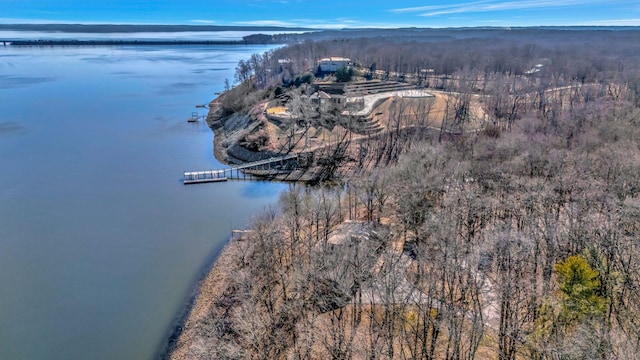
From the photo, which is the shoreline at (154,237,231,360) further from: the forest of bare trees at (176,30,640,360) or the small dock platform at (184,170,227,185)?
the small dock platform at (184,170,227,185)

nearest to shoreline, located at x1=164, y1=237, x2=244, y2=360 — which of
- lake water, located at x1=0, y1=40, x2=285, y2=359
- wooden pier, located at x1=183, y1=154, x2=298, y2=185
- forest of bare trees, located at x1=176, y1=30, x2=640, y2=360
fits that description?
lake water, located at x1=0, y1=40, x2=285, y2=359

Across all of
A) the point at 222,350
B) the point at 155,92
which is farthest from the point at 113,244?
the point at 155,92

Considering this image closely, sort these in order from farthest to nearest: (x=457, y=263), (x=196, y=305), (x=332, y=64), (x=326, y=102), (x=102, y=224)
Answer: (x=332, y=64)
(x=326, y=102)
(x=102, y=224)
(x=196, y=305)
(x=457, y=263)

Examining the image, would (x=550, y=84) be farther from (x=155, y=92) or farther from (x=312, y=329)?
(x=155, y=92)

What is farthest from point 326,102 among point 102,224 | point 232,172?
point 102,224

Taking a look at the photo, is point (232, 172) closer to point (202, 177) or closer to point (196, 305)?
point (202, 177)

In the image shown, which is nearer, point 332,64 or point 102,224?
point 102,224
